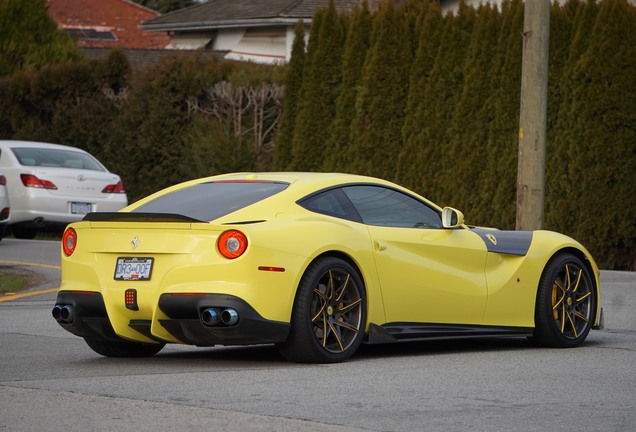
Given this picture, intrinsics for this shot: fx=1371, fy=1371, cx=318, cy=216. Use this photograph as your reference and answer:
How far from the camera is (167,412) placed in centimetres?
694

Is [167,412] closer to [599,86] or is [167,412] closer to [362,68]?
[599,86]

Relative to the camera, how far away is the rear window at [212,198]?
914 cm

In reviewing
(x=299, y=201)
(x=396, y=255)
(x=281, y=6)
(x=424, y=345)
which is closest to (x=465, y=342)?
(x=424, y=345)

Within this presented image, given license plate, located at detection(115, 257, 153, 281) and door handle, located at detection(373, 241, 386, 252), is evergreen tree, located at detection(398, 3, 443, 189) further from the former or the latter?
license plate, located at detection(115, 257, 153, 281)

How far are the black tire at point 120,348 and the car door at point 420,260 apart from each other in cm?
177

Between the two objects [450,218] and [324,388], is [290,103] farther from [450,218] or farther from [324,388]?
[324,388]

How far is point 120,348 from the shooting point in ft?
31.7

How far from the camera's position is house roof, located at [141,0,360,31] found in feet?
133

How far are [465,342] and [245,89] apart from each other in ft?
56.9

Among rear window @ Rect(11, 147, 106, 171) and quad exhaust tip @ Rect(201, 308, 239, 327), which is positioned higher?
rear window @ Rect(11, 147, 106, 171)

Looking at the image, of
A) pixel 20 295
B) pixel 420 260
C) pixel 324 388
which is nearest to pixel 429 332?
pixel 420 260

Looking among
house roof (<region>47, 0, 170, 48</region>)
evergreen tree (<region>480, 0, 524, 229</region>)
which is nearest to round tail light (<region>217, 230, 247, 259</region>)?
evergreen tree (<region>480, 0, 524, 229</region>)

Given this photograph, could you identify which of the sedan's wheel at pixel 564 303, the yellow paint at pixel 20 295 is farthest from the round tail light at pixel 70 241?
the yellow paint at pixel 20 295

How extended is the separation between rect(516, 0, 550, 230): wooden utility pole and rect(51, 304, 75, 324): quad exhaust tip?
7585 millimetres
